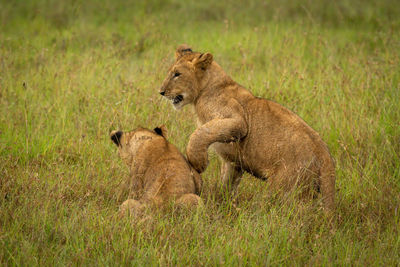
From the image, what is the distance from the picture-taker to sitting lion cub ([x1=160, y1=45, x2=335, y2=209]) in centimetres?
433

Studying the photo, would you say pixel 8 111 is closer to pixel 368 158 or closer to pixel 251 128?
pixel 251 128

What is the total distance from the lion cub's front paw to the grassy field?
325 mm

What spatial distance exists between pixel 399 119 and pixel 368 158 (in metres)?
0.78

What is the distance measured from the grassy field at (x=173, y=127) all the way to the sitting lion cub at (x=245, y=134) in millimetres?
231

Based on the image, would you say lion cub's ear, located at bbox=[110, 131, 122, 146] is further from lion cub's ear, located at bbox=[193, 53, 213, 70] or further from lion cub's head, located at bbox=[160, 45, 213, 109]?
lion cub's ear, located at bbox=[193, 53, 213, 70]

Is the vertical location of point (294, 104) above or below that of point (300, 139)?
below

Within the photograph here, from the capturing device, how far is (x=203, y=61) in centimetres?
496

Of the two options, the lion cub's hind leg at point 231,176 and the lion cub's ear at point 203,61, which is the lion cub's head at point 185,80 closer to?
the lion cub's ear at point 203,61

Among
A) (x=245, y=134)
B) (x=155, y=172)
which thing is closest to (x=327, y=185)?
(x=245, y=134)

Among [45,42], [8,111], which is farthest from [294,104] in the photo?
[45,42]

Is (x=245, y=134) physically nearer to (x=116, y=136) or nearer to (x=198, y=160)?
(x=198, y=160)

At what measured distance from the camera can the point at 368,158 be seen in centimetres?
562

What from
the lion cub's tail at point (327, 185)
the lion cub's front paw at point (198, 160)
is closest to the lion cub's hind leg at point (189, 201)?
the lion cub's front paw at point (198, 160)

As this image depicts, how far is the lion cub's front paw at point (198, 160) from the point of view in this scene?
4.62 m
